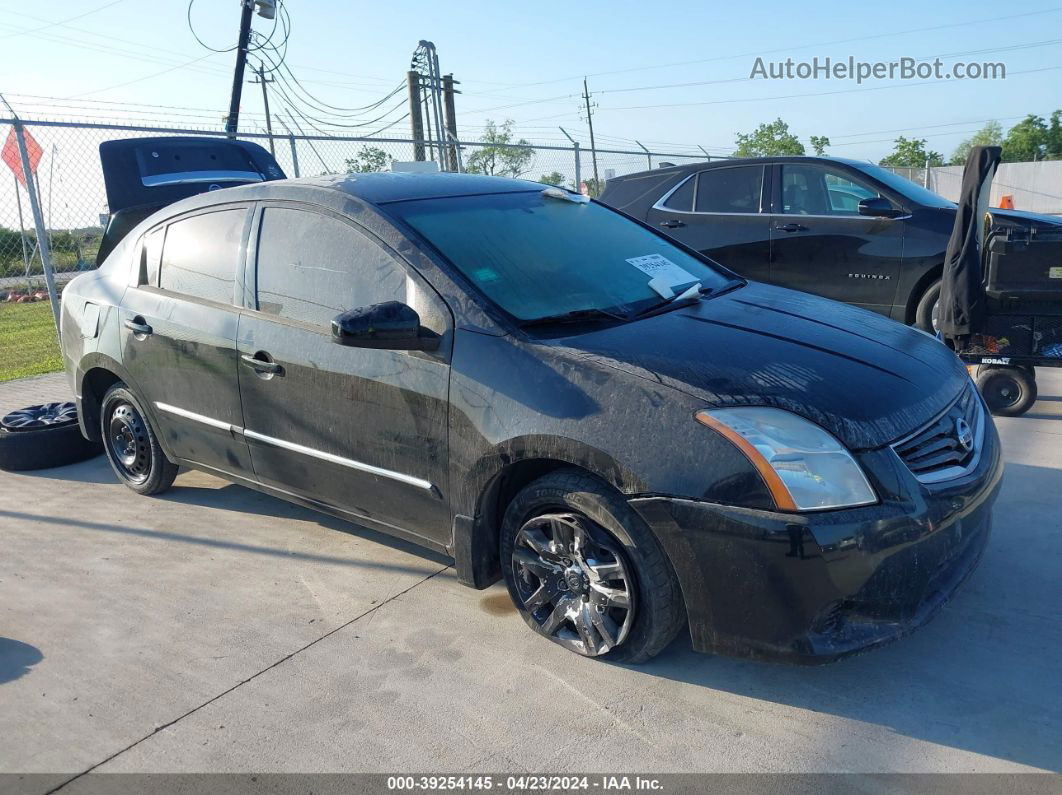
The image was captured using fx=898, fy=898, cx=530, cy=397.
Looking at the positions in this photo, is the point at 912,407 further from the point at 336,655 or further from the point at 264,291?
the point at 264,291

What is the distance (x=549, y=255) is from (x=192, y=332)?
A: 5.84 ft

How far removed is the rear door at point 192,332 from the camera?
13.6 ft

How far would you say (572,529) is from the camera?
306 centimetres

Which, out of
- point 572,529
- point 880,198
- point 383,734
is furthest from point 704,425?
point 880,198

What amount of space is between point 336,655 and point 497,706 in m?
0.73

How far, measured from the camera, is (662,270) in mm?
4031

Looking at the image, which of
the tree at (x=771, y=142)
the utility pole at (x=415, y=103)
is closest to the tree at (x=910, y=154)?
the tree at (x=771, y=142)

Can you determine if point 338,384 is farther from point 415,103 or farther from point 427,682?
point 415,103

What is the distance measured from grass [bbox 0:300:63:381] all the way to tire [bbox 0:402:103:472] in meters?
3.31

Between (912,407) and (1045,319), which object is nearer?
(912,407)

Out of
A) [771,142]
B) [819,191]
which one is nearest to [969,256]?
[819,191]

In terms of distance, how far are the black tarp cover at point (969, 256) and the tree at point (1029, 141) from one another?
5222 cm

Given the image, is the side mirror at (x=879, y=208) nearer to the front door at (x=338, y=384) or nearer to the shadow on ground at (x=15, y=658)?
the front door at (x=338, y=384)

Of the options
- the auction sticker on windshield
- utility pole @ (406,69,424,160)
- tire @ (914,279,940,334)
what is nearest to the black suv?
tire @ (914,279,940,334)
